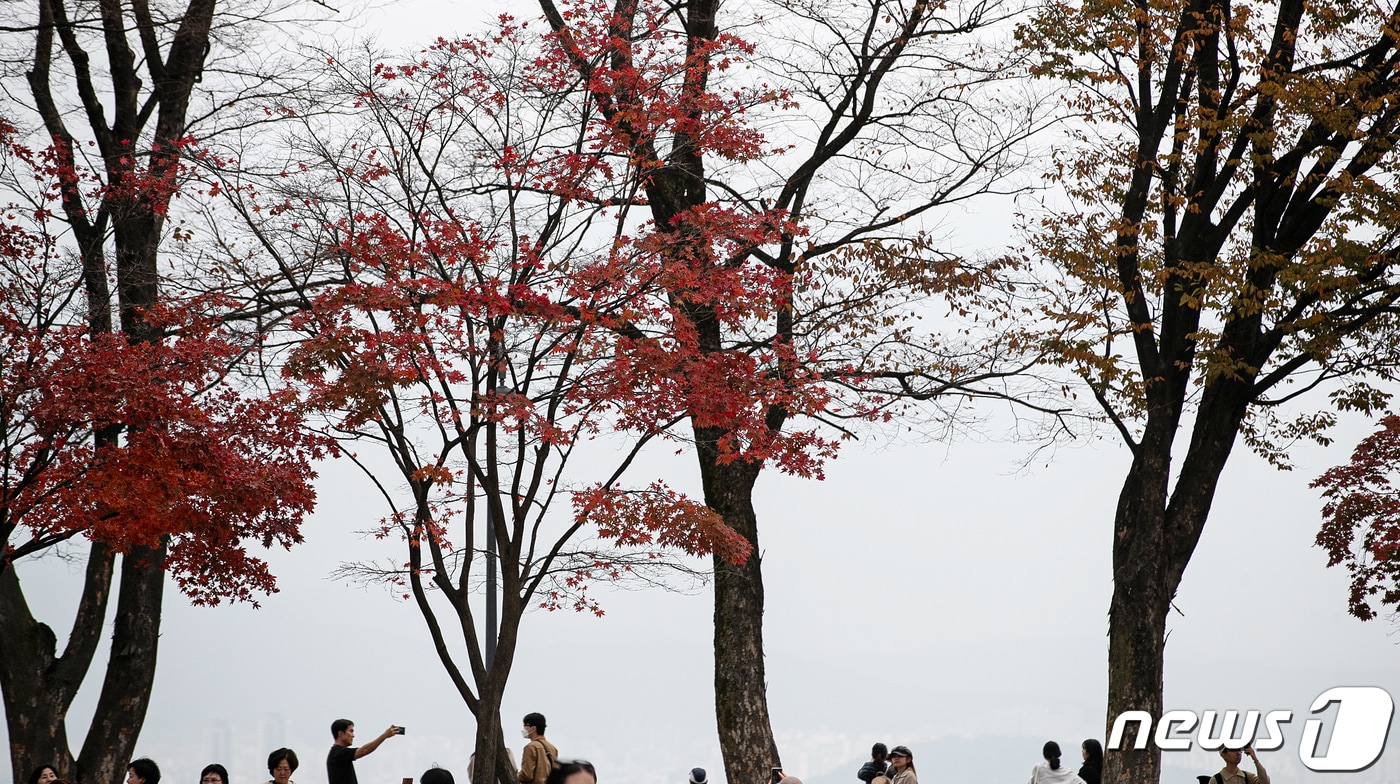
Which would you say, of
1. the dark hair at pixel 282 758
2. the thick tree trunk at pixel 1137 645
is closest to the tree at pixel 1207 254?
the thick tree trunk at pixel 1137 645

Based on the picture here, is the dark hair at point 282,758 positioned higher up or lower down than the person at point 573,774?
higher up

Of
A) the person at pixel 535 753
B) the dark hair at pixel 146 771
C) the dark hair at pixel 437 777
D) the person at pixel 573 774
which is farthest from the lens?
the person at pixel 535 753

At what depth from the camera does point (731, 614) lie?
595 inches

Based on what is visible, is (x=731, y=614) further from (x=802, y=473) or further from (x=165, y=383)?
(x=165, y=383)

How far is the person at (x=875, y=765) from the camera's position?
469 inches

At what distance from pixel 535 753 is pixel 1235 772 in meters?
6.93

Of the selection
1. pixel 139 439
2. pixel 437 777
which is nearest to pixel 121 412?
pixel 139 439

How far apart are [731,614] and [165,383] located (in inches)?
277

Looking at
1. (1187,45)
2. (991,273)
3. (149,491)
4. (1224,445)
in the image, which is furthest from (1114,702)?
(149,491)

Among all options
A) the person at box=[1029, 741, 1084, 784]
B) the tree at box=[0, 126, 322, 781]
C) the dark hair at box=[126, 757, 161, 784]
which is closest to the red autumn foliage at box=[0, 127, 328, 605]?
the tree at box=[0, 126, 322, 781]

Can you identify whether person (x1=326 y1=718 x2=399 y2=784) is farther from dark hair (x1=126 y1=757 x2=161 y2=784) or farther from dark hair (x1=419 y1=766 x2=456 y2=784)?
dark hair (x1=419 y1=766 x2=456 y2=784)

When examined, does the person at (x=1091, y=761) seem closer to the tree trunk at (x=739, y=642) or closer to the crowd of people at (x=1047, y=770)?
the crowd of people at (x=1047, y=770)

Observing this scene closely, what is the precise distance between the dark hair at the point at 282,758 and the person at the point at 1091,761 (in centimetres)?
830

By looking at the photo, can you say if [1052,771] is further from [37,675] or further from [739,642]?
[37,675]
